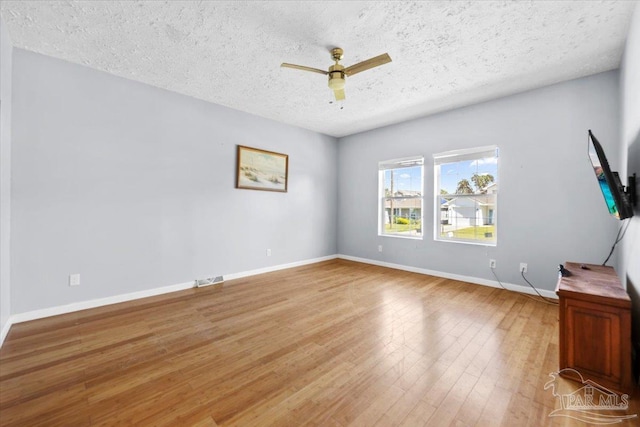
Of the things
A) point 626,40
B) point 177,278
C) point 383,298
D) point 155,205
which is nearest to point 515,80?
point 626,40

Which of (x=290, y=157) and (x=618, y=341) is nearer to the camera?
(x=618, y=341)

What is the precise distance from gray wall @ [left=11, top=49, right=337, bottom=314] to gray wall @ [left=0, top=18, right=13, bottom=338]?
12 centimetres

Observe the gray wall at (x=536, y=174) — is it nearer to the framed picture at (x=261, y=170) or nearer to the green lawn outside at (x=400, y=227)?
the green lawn outside at (x=400, y=227)

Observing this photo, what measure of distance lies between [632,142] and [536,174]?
135 centimetres

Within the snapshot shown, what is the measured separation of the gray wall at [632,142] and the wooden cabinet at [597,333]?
1.08ft

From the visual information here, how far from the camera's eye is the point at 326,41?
2.49 m

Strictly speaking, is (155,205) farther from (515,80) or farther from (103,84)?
(515,80)

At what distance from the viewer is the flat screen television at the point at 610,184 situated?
6.08 feet

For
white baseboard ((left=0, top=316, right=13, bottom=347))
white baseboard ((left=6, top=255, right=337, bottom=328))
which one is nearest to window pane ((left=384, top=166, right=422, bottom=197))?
white baseboard ((left=6, top=255, right=337, bottom=328))

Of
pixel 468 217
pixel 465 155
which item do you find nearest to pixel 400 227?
pixel 468 217

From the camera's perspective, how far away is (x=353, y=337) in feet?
7.69

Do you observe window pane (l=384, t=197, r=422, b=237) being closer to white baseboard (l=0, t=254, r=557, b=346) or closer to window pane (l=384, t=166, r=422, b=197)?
window pane (l=384, t=166, r=422, b=197)

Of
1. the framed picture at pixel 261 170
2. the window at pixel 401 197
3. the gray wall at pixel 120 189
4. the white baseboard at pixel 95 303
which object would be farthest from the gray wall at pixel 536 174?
the white baseboard at pixel 95 303

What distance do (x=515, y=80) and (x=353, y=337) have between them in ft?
12.0
